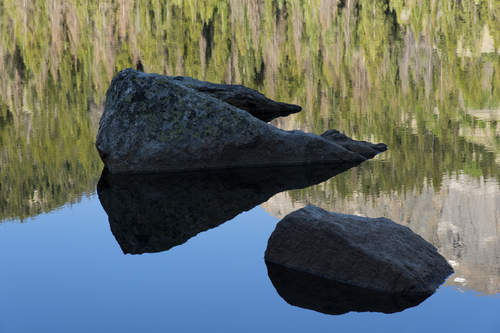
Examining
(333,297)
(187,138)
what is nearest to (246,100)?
(187,138)

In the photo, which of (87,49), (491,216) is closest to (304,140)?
(491,216)

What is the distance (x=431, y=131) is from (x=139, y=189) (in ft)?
18.5

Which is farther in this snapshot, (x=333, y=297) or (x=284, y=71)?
(x=284, y=71)

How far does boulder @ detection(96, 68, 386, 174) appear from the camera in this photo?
30.5 ft

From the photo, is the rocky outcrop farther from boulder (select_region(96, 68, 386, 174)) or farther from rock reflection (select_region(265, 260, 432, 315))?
rock reflection (select_region(265, 260, 432, 315))

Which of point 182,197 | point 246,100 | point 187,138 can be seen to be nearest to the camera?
point 182,197

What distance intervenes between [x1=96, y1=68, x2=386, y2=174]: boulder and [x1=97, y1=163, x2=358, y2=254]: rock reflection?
0.30 meters

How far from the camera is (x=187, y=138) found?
932 cm

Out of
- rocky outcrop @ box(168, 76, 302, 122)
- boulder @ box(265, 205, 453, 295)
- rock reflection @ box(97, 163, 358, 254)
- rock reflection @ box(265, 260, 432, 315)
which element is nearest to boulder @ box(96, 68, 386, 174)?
rock reflection @ box(97, 163, 358, 254)

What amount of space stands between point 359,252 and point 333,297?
0.52 meters

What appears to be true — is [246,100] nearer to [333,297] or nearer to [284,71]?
[284,71]

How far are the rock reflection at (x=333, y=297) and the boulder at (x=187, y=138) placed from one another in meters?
4.44

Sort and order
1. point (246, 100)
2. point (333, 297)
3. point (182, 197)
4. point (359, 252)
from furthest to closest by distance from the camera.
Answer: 1. point (246, 100)
2. point (182, 197)
3. point (359, 252)
4. point (333, 297)

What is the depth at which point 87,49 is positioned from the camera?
26.7m
